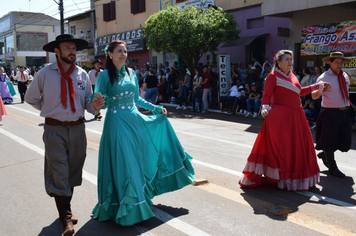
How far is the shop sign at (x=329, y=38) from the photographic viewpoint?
43.7ft

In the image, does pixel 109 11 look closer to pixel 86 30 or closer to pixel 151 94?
pixel 86 30

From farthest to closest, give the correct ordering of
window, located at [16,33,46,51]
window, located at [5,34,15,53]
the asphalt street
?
window, located at [5,34,15,53], window, located at [16,33,46,51], the asphalt street

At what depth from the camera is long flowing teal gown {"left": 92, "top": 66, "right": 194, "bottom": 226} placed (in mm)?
4152

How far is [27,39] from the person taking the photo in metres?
62.0

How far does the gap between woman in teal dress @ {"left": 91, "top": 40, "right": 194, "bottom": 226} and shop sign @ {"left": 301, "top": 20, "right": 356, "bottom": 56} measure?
10.8 metres

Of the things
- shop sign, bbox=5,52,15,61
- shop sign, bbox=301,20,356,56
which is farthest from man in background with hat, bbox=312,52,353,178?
shop sign, bbox=5,52,15,61

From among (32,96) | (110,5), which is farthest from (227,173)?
(110,5)

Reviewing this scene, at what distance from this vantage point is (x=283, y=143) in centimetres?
544

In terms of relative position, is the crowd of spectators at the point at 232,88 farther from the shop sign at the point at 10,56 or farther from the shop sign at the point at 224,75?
the shop sign at the point at 10,56

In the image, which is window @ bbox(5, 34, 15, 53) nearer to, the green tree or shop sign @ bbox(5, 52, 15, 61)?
shop sign @ bbox(5, 52, 15, 61)

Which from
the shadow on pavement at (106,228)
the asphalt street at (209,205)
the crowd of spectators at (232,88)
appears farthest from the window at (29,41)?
the shadow on pavement at (106,228)

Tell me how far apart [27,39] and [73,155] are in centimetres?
6350

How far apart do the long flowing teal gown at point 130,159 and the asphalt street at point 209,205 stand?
0.27m

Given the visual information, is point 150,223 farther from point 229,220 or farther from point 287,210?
point 287,210
